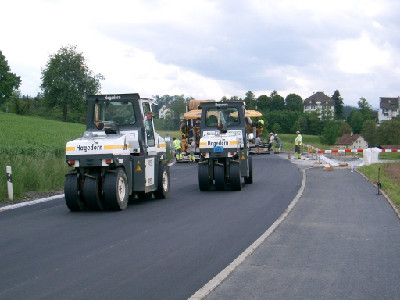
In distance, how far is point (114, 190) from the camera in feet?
47.6

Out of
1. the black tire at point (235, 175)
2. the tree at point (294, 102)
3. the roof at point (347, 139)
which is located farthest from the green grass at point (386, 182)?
the tree at point (294, 102)

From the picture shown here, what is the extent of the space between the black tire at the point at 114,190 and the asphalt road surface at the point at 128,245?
0.29 m

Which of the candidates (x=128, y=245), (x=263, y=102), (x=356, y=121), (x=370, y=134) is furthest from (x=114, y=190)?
(x=356, y=121)

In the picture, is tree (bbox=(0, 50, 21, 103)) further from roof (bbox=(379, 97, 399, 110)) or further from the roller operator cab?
roof (bbox=(379, 97, 399, 110))

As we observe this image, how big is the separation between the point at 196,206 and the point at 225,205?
2.54 ft

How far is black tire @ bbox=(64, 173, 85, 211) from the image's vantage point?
1452 centimetres

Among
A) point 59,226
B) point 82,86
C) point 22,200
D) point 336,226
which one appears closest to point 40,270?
point 59,226

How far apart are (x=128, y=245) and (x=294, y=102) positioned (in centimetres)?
15971

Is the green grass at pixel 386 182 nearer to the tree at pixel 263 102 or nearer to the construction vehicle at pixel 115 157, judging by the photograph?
the construction vehicle at pixel 115 157

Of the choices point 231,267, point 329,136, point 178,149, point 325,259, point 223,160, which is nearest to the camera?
point 231,267

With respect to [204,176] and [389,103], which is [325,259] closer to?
[204,176]

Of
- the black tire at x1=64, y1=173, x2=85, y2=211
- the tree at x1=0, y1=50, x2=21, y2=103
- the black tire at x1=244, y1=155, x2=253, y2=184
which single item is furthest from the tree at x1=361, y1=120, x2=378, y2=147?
the black tire at x1=64, y1=173, x2=85, y2=211

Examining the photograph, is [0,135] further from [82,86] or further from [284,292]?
[82,86]

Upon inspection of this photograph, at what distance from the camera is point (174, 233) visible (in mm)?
11383
